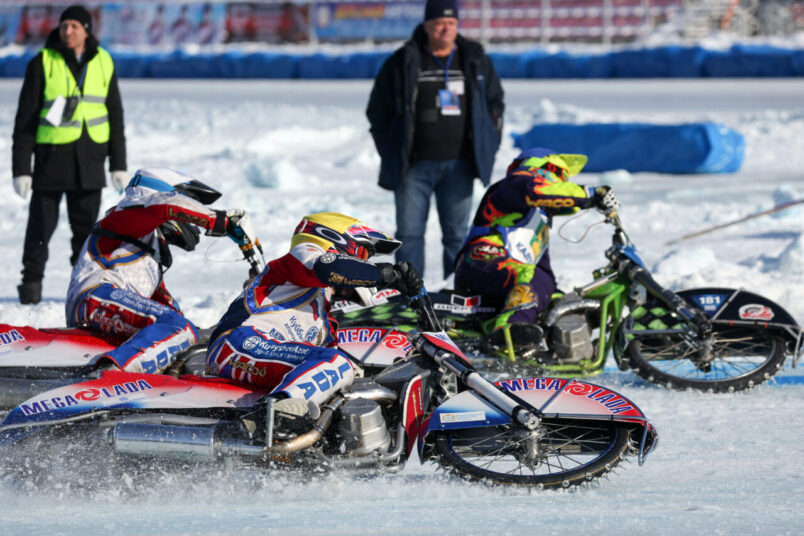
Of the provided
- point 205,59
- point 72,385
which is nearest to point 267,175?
point 72,385

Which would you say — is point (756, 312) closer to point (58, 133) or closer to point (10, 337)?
point (10, 337)

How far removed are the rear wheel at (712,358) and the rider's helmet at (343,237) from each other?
193 centimetres

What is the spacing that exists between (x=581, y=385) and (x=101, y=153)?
4.57m

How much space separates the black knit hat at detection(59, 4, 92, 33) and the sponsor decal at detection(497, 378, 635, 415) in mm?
4619

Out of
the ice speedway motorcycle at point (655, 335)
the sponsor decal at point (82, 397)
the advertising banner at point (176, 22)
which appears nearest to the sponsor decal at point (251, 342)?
the sponsor decal at point (82, 397)

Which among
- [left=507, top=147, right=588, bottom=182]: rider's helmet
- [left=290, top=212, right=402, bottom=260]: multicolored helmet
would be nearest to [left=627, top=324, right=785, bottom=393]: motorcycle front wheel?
[left=507, top=147, right=588, bottom=182]: rider's helmet

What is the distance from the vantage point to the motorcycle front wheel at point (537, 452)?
392cm

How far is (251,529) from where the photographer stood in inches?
144

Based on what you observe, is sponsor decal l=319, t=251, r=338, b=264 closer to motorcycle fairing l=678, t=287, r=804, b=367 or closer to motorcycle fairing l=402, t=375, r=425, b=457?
motorcycle fairing l=402, t=375, r=425, b=457

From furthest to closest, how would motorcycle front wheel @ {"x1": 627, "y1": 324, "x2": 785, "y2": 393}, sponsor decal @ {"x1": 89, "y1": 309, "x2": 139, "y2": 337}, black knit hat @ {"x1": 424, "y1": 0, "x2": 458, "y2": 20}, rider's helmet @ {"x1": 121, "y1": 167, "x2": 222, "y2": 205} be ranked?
1. black knit hat @ {"x1": 424, "y1": 0, "x2": 458, "y2": 20}
2. motorcycle front wheel @ {"x1": 627, "y1": 324, "x2": 785, "y2": 393}
3. rider's helmet @ {"x1": 121, "y1": 167, "x2": 222, "y2": 205}
4. sponsor decal @ {"x1": 89, "y1": 309, "x2": 139, "y2": 337}

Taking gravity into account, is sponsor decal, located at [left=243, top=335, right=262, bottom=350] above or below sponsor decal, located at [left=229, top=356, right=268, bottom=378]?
above

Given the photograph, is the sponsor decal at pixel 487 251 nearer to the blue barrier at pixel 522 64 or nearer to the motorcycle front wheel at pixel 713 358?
the motorcycle front wheel at pixel 713 358

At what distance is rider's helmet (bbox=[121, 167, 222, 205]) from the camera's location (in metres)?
5.24

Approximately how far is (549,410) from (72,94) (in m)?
4.76
